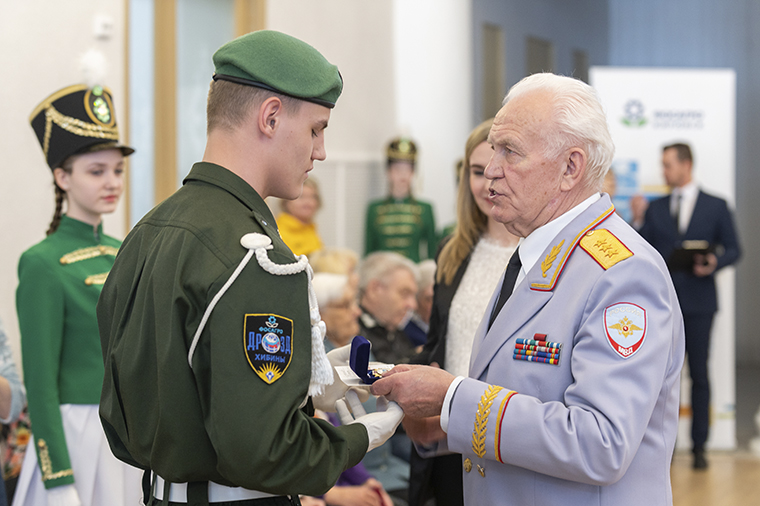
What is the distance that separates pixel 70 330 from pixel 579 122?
57.6 inches

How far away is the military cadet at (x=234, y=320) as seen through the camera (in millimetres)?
1185

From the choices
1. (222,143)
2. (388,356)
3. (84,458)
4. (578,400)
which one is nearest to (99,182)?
(84,458)

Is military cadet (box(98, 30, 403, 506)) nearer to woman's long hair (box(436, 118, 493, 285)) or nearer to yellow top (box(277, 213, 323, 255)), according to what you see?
woman's long hair (box(436, 118, 493, 285))

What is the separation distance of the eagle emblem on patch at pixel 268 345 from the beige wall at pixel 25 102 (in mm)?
2945

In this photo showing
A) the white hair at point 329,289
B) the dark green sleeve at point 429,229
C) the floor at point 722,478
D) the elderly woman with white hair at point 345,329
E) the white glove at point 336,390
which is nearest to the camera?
the white glove at point 336,390

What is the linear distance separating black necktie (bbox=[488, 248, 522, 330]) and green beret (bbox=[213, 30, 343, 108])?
566mm

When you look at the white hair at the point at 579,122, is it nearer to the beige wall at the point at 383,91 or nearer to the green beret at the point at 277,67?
the green beret at the point at 277,67

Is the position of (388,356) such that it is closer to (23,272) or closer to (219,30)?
(23,272)

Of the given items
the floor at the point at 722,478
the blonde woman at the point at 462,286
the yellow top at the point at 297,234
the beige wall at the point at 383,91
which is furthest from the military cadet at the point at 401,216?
the blonde woman at the point at 462,286

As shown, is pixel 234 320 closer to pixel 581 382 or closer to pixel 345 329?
pixel 581 382

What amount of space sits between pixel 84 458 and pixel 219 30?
3.89m

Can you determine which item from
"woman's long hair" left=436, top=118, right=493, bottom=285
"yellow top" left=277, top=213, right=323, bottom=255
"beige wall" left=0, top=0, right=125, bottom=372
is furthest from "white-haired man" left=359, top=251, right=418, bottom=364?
"beige wall" left=0, top=0, right=125, bottom=372

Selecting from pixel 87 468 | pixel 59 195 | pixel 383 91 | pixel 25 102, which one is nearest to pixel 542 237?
pixel 87 468

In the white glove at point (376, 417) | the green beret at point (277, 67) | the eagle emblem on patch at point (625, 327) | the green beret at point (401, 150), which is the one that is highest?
the green beret at point (401, 150)
